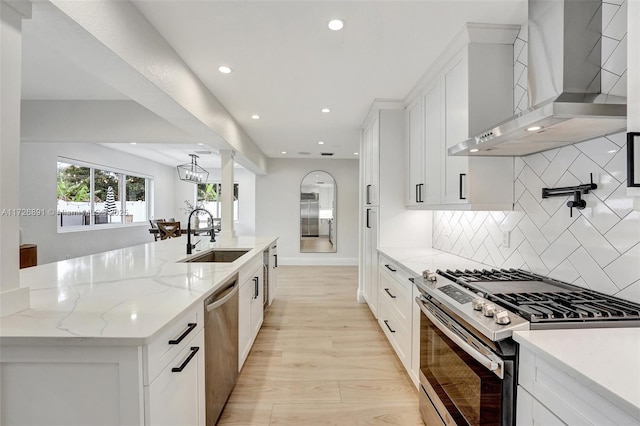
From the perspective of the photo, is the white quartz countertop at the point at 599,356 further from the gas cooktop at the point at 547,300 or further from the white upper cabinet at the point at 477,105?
the white upper cabinet at the point at 477,105

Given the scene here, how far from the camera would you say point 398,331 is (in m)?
2.47

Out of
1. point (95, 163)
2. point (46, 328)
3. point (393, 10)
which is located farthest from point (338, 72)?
point (95, 163)

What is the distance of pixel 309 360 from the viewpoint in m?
2.61

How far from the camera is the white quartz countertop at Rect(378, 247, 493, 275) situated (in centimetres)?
218

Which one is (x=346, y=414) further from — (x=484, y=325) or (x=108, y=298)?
(x=108, y=298)

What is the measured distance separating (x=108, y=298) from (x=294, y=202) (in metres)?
5.82

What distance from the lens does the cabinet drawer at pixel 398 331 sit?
7.31 ft

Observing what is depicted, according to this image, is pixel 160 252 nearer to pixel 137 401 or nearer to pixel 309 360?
pixel 309 360

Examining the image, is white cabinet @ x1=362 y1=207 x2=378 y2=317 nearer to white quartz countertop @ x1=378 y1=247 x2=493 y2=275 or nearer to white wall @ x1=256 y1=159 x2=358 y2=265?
white quartz countertop @ x1=378 y1=247 x2=493 y2=275

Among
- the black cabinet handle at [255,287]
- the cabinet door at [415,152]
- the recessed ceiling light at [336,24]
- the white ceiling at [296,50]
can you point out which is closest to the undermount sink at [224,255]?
the black cabinet handle at [255,287]

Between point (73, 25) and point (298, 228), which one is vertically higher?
point (73, 25)

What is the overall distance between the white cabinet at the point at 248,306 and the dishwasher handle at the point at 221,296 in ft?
0.72

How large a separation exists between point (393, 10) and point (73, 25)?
1615 mm

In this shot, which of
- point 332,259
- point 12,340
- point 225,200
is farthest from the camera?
point 332,259
